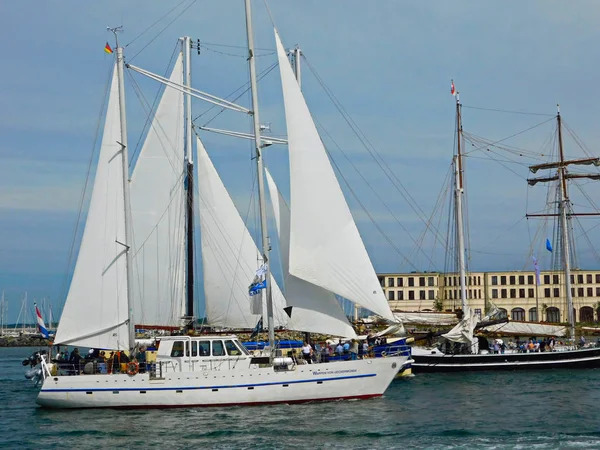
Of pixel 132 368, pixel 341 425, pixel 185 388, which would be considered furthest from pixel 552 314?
pixel 341 425

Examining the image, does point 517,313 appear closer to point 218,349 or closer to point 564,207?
point 564,207

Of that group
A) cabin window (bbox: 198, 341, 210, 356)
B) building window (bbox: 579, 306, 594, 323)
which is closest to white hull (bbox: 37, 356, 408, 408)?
cabin window (bbox: 198, 341, 210, 356)

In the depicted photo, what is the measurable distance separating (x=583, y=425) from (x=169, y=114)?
30.1 meters

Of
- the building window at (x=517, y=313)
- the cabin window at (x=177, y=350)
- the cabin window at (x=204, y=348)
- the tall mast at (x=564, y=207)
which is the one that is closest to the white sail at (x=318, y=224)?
the cabin window at (x=204, y=348)

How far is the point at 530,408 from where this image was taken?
3750 cm

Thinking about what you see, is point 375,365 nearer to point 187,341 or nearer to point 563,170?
point 187,341

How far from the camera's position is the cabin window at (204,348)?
38.0 meters

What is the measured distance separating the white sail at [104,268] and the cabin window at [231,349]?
486 cm

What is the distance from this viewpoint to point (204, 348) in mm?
38062

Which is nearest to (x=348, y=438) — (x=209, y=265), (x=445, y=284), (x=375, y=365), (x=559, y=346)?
(x=375, y=365)

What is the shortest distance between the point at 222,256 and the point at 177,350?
42.4 feet

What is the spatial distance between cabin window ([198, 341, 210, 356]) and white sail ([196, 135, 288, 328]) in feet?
35.8

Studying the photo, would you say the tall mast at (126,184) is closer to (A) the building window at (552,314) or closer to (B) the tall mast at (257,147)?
(B) the tall mast at (257,147)

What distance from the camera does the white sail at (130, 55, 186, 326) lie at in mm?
49656
